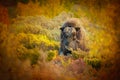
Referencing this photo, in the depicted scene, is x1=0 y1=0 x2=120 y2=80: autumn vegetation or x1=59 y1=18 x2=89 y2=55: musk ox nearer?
x1=0 y1=0 x2=120 y2=80: autumn vegetation

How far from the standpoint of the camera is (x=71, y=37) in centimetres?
520

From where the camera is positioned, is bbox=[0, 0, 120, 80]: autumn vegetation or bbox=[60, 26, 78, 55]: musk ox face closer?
bbox=[0, 0, 120, 80]: autumn vegetation

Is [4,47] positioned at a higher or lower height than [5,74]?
higher

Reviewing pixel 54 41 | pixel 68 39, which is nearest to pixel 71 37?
pixel 68 39

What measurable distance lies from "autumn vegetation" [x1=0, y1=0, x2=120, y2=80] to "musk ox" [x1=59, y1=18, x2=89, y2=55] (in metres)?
0.07

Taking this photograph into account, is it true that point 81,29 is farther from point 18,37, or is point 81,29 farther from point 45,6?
point 18,37

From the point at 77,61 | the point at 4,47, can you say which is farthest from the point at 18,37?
the point at 77,61

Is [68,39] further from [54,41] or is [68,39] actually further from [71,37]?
[54,41]

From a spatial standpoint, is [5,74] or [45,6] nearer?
[5,74]

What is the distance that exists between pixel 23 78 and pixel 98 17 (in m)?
1.68

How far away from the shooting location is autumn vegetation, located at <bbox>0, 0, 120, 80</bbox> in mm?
5000

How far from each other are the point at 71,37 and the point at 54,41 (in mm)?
299

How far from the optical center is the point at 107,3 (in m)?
5.46

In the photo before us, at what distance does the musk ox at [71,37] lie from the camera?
516cm
